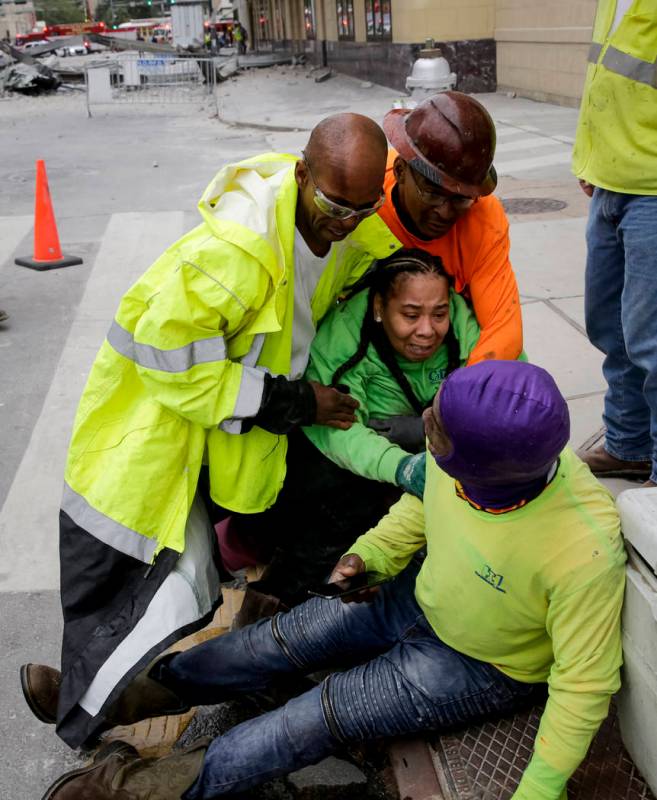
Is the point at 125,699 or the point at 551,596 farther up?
the point at 551,596

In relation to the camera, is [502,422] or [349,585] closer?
[502,422]

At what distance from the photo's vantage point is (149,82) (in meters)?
21.6

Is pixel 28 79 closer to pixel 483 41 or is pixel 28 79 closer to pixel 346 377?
pixel 483 41

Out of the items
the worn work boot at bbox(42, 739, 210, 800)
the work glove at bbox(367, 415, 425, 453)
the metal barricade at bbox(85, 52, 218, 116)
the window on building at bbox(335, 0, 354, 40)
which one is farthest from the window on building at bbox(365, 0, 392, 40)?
the worn work boot at bbox(42, 739, 210, 800)

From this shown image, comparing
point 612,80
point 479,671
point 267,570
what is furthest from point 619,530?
point 612,80

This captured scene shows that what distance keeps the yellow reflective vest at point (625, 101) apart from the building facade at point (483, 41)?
33.7 ft

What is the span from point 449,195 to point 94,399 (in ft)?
3.84

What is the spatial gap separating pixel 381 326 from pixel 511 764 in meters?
1.32

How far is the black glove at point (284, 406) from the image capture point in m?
2.46

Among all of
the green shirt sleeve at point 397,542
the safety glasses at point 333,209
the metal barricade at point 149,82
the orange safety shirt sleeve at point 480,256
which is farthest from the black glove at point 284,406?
the metal barricade at point 149,82

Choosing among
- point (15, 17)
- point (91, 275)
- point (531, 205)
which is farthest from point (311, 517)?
point (15, 17)

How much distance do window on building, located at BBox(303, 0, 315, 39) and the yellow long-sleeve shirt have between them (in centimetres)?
2641

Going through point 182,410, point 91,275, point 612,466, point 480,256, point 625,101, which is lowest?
point 91,275

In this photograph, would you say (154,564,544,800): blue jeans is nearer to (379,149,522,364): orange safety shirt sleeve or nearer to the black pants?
the black pants
